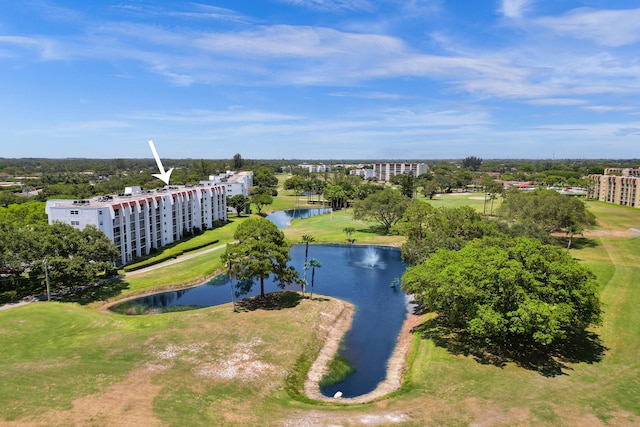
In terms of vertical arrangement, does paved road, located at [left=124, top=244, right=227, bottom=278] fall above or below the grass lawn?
below

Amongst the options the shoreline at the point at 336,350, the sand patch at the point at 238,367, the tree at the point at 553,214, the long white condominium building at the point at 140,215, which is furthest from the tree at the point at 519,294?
the long white condominium building at the point at 140,215

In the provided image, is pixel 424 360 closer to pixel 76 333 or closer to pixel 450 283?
pixel 450 283

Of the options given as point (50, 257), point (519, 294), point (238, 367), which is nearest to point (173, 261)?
point (50, 257)

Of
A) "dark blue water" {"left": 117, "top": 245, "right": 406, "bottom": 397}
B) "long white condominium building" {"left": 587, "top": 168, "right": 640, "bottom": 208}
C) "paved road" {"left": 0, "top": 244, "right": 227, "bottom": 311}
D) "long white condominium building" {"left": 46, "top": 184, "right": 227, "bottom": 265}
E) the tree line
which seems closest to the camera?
"dark blue water" {"left": 117, "top": 245, "right": 406, "bottom": 397}

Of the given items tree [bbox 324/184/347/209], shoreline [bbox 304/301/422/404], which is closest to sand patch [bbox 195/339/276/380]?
shoreline [bbox 304/301/422/404]

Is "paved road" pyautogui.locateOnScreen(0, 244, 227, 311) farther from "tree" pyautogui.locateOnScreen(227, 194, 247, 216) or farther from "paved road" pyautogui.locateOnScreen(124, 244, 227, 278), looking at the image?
"tree" pyautogui.locateOnScreen(227, 194, 247, 216)

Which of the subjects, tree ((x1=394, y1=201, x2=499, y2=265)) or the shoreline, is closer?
the shoreline
